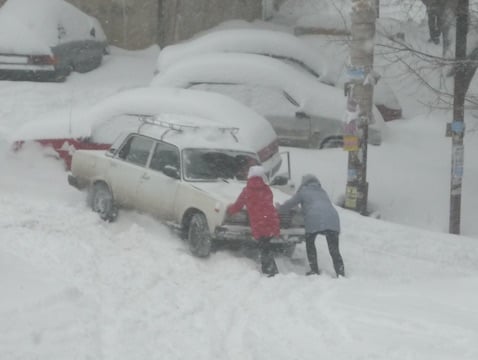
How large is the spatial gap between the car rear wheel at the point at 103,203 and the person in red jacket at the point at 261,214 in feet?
7.19

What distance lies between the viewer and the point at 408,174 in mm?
14828

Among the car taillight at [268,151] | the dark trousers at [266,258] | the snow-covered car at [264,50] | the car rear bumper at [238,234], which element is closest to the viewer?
A: the dark trousers at [266,258]

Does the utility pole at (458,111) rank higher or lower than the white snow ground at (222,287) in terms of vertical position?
higher

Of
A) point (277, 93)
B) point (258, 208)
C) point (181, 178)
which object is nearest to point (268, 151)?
point (277, 93)

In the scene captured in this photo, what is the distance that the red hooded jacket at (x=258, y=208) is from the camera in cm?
962

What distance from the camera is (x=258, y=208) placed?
379 inches

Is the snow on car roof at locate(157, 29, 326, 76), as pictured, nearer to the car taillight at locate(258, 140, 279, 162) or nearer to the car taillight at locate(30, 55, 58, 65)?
the car taillight at locate(30, 55, 58, 65)

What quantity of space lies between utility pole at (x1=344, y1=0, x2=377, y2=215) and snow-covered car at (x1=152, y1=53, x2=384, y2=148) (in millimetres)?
2222

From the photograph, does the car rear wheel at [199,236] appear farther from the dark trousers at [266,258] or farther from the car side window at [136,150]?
the car side window at [136,150]

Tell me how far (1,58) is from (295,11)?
13268 millimetres

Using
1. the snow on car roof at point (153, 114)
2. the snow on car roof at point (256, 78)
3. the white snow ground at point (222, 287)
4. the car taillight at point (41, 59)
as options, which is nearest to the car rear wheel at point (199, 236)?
the white snow ground at point (222, 287)

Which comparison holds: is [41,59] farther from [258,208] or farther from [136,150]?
[258,208]

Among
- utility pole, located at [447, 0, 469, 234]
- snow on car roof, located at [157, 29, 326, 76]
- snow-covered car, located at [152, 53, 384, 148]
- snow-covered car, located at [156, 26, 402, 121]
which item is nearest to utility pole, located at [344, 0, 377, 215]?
utility pole, located at [447, 0, 469, 234]

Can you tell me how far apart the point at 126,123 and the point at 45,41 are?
6.62 meters
